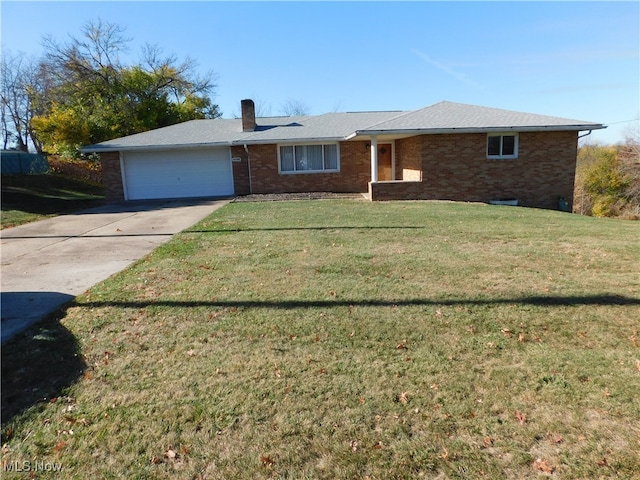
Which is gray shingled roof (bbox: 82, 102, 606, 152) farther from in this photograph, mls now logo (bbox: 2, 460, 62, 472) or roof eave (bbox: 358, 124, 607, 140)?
mls now logo (bbox: 2, 460, 62, 472)

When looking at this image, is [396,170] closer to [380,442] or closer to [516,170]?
[516,170]

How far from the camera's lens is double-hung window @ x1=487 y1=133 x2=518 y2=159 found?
16047mm

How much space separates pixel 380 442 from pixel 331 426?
1.11 feet

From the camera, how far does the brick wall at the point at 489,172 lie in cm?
1576

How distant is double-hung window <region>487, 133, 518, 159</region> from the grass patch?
16300mm

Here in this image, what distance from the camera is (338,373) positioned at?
333 cm

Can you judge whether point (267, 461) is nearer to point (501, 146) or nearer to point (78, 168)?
point (501, 146)

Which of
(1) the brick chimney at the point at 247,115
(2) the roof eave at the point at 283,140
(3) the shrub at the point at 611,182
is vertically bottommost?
(3) the shrub at the point at 611,182

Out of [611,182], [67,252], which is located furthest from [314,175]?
[611,182]

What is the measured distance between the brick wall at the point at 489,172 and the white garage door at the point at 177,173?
804cm

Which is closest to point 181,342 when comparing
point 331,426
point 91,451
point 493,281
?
point 91,451

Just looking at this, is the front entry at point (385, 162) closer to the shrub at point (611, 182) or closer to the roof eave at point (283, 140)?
the roof eave at point (283, 140)

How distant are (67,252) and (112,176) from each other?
42.1 feet

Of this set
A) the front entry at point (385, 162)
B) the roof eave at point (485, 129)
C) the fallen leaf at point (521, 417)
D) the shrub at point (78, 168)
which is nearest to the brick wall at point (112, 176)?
the roof eave at point (485, 129)
